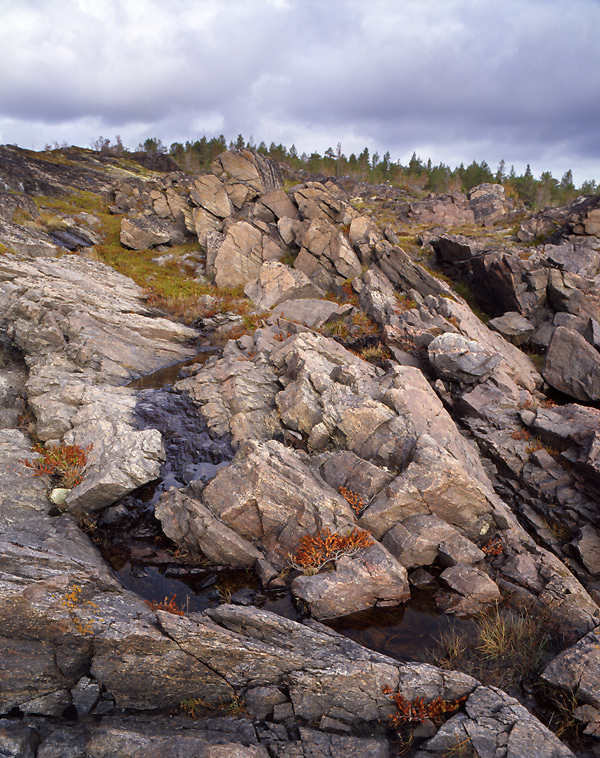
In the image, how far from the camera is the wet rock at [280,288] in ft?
106

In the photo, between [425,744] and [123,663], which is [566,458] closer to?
[425,744]

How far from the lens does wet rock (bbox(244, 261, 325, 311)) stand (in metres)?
32.4

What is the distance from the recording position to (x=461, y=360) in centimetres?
1977

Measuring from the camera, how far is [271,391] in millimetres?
19109

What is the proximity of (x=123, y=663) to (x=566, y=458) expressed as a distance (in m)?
15.8

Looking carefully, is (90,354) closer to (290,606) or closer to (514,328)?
(290,606)

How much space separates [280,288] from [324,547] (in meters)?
24.7

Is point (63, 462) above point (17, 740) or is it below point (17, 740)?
above

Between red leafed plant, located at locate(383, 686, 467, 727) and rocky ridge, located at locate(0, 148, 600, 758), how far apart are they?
12 cm

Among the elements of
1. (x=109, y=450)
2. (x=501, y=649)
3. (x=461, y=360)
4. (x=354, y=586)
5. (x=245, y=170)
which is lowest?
(x=501, y=649)

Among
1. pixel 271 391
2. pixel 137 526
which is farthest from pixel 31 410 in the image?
pixel 271 391

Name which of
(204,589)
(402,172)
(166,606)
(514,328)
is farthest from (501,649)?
(402,172)

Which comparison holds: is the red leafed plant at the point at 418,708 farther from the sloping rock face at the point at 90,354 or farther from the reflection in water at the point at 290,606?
the sloping rock face at the point at 90,354

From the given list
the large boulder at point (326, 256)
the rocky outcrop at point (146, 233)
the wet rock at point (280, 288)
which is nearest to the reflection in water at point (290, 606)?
the wet rock at point (280, 288)
